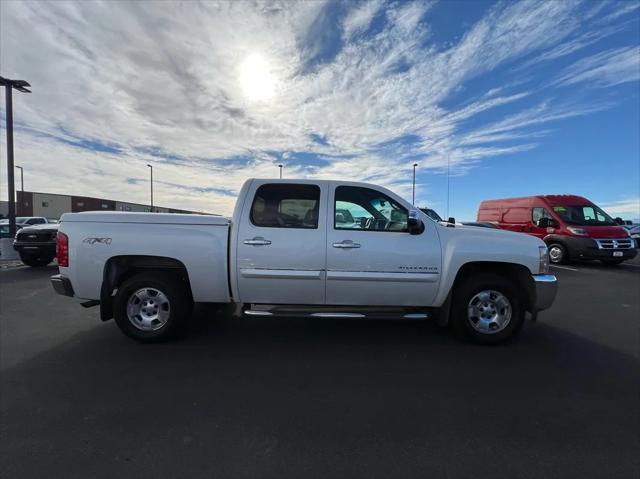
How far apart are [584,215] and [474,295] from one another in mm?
10848

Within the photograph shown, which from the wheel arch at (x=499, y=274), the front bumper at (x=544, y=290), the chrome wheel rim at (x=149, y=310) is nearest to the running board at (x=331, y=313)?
the wheel arch at (x=499, y=274)

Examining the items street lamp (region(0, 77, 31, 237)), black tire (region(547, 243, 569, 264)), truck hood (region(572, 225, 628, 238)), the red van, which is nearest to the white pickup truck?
the red van

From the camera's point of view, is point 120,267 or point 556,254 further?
point 556,254

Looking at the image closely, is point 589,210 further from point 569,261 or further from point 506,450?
point 506,450

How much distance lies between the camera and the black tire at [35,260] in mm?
10180

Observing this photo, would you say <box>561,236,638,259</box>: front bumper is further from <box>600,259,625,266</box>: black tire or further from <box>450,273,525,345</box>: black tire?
<box>450,273,525,345</box>: black tire

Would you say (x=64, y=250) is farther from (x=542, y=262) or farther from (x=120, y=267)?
(x=542, y=262)

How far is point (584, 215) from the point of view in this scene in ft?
38.9

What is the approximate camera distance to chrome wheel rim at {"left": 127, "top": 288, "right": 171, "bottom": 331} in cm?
409

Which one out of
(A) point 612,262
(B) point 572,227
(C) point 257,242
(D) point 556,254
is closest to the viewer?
(C) point 257,242

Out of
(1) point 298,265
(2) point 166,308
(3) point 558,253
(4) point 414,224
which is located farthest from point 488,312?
(3) point 558,253

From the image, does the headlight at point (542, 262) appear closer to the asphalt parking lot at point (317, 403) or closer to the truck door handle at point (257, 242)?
the asphalt parking lot at point (317, 403)

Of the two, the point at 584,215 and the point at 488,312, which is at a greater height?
the point at 584,215

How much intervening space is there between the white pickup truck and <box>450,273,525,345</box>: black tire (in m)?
0.01
